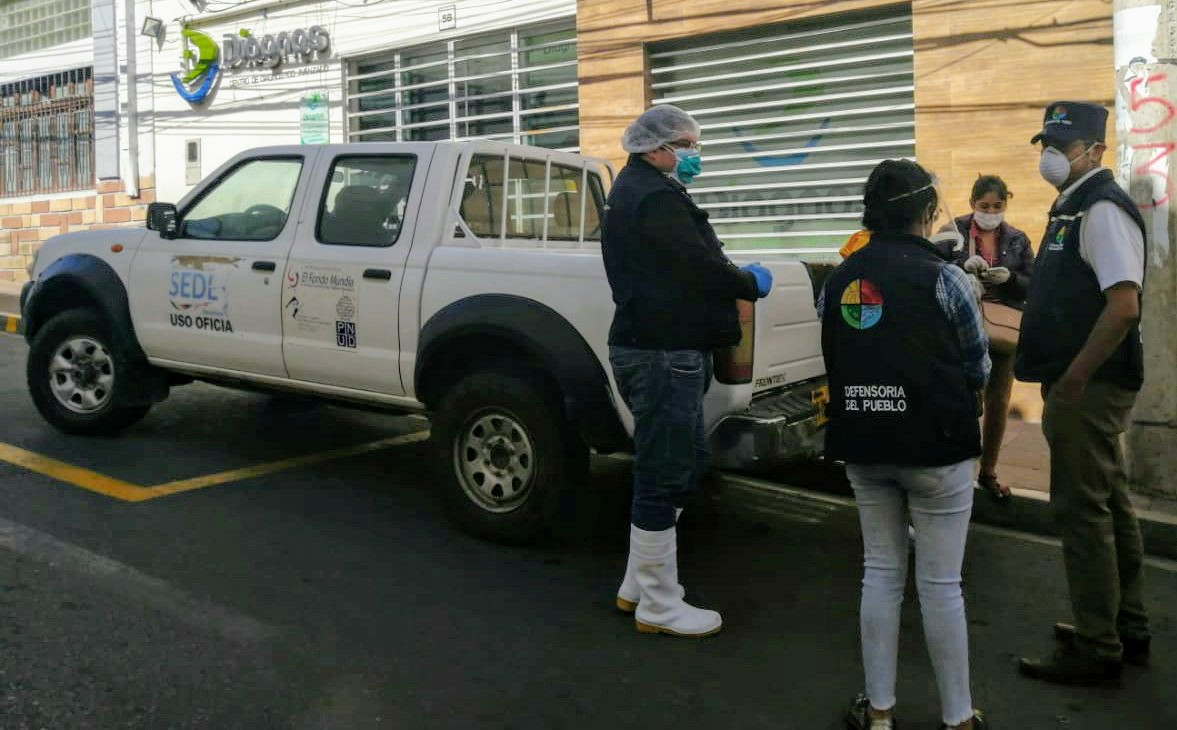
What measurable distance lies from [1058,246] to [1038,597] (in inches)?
64.6

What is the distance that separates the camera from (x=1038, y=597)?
4516mm

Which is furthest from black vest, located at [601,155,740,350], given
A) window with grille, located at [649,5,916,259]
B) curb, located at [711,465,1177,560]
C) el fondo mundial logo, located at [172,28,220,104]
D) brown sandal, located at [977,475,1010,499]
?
el fondo mundial logo, located at [172,28,220,104]

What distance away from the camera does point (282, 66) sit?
1384 cm

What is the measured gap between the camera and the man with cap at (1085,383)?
139 inches

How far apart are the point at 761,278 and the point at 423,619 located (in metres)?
1.78

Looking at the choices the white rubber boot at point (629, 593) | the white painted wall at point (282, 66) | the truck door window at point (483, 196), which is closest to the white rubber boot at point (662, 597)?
the white rubber boot at point (629, 593)

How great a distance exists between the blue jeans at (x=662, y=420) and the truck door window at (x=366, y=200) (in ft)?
5.96

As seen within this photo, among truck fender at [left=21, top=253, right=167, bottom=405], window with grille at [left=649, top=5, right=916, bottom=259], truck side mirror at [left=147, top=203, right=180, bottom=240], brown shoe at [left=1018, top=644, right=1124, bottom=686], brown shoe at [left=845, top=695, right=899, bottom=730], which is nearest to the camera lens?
Result: brown shoe at [left=845, top=695, right=899, bottom=730]

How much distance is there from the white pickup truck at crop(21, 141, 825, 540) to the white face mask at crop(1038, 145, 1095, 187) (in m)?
1.20

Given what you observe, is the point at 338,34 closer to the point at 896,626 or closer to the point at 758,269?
the point at 758,269

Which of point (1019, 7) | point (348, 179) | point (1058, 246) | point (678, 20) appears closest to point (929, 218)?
point (1058, 246)

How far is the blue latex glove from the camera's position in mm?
3969

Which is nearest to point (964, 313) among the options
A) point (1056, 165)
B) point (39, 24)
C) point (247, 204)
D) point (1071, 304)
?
point (1071, 304)

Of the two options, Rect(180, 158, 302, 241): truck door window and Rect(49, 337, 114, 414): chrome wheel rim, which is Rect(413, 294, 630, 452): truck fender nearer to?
Rect(180, 158, 302, 241): truck door window
